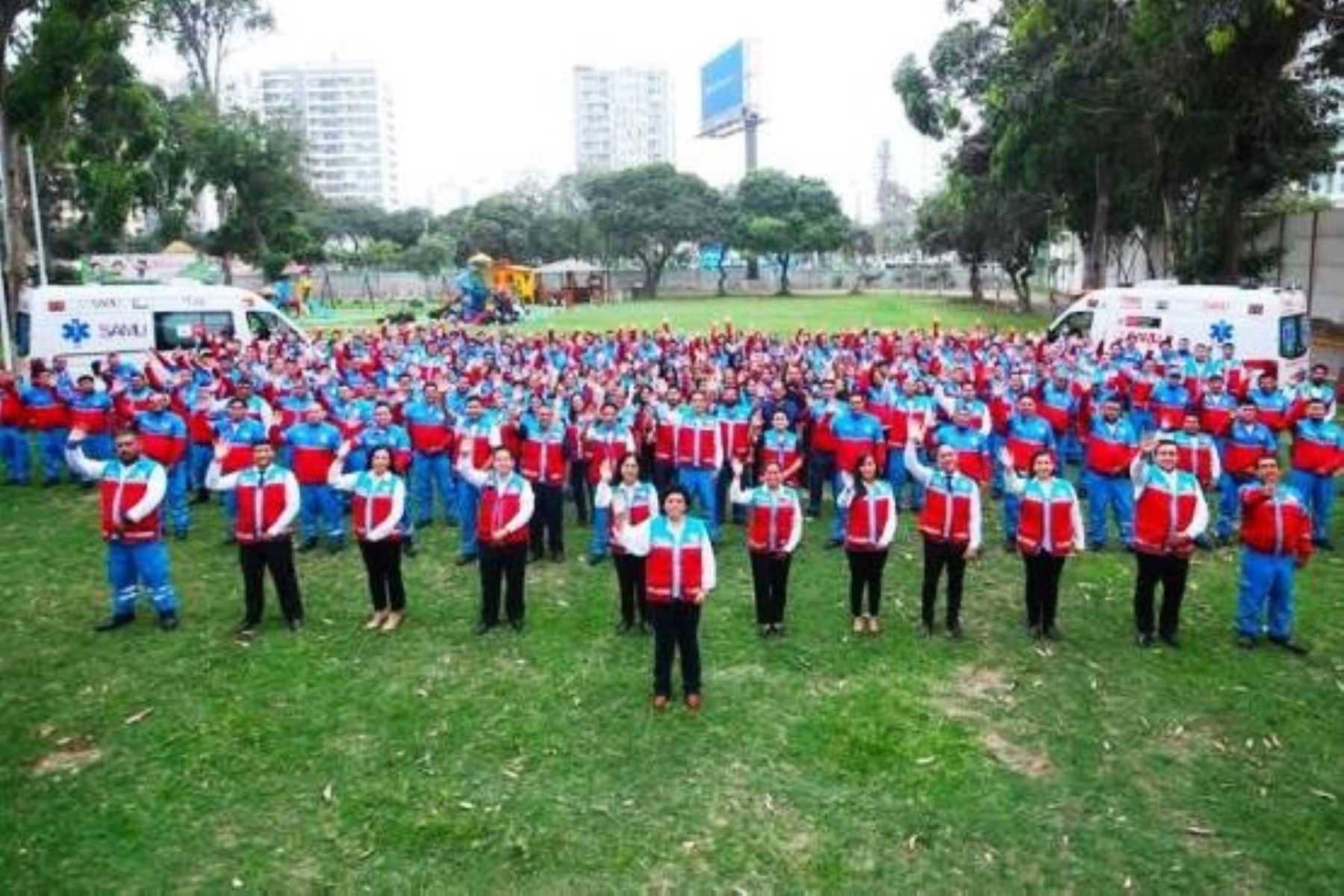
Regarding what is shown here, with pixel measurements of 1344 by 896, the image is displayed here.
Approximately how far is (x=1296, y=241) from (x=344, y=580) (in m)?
27.8

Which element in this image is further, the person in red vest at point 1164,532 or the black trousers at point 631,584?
the black trousers at point 631,584

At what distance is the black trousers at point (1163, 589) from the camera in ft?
27.0

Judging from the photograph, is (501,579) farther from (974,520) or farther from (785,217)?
(785,217)

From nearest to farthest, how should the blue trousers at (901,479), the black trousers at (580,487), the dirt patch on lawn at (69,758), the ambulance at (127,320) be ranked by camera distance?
the dirt patch on lawn at (69,758) < the black trousers at (580,487) < the blue trousers at (901,479) < the ambulance at (127,320)

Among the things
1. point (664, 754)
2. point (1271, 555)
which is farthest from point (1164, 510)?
point (664, 754)

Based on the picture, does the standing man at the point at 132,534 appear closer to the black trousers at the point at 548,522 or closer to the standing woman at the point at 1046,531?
the black trousers at the point at 548,522

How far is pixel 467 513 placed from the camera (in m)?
10.7

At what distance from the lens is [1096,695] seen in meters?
7.60

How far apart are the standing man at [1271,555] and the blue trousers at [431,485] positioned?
26.7ft

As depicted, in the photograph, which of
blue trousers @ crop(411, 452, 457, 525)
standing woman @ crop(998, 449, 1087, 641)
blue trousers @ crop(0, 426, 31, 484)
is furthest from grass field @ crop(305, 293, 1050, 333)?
standing woman @ crop(998, 449, 1087, 641)

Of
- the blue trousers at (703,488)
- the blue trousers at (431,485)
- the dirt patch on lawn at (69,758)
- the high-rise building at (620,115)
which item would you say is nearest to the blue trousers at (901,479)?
the blue trousers at (703,488)

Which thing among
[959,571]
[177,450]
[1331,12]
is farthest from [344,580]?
[1331,12]

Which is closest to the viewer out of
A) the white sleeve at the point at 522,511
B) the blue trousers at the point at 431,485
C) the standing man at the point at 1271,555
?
the standing man at the point at 1271,555

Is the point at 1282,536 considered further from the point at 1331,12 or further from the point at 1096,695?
the point at 1331,12
